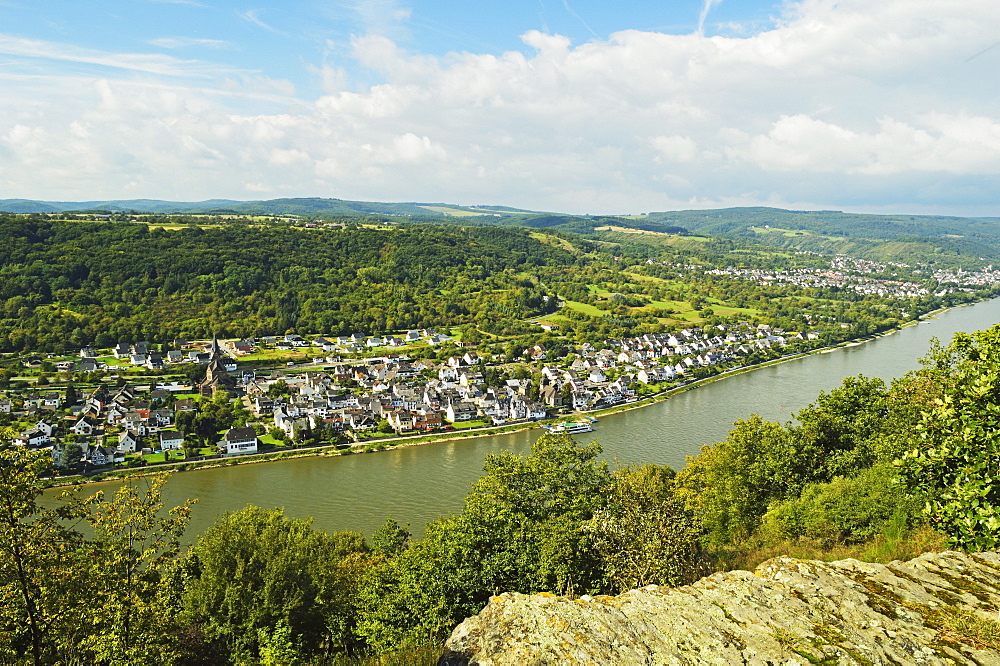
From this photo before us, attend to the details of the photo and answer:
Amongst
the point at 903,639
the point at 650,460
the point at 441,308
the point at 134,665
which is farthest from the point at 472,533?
the point at 441,308

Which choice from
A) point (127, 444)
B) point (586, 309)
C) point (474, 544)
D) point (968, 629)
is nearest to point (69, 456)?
point (127, 444)

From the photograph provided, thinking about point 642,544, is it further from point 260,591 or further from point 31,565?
point 31,565

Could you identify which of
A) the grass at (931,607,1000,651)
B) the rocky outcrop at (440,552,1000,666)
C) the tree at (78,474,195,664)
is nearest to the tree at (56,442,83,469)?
the tree at (78,474,195,664)

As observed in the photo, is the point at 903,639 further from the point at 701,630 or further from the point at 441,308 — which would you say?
the point at 441,308

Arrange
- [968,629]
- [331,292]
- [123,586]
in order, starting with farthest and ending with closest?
[331,292] → [123,586] → [968,629]

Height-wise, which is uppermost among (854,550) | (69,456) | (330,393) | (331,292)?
(854,550)

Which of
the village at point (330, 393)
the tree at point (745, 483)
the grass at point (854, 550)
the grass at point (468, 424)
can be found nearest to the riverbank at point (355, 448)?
the grass at point (468, 424)

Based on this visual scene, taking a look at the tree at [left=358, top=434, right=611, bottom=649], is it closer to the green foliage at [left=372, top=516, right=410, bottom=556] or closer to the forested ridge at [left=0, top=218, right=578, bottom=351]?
the green foliage at [left=372, top=516, right=410, bottom=556]

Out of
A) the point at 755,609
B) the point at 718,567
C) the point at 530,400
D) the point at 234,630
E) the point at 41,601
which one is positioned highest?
the point at 755,609
